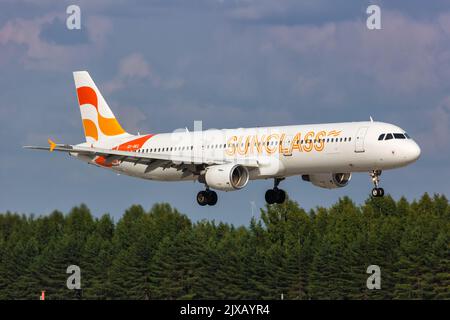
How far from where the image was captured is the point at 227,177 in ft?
252

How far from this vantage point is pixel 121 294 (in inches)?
6550

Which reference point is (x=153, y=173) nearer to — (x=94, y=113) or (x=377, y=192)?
(x=94, y=113)

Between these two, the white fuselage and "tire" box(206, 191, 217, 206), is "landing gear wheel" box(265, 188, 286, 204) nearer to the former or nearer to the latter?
"tire" box(206, 191, 217, 206)

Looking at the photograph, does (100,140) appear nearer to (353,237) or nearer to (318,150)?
(318,150)

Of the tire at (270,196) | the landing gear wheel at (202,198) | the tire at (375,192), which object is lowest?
the tire at (375,192)

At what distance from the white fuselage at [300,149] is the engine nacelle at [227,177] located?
71 centimetres

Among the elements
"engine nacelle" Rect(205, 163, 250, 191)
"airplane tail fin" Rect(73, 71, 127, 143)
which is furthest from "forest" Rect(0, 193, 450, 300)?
"engine nacelle" Rect(205, 163, 250, 191)

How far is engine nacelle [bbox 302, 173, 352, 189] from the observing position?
263 feet

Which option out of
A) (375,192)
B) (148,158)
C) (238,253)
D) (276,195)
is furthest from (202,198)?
(238,253)

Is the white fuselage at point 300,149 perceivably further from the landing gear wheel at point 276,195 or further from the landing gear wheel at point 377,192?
the landing gear wheel at point 276,195

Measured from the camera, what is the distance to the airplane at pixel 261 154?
7319 centimetres

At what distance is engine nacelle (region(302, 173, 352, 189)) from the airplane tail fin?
678 inches

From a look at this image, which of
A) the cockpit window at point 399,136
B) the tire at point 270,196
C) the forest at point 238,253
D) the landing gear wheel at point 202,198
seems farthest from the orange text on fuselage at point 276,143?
the forest at point 238,253

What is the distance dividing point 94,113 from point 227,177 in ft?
67.2
